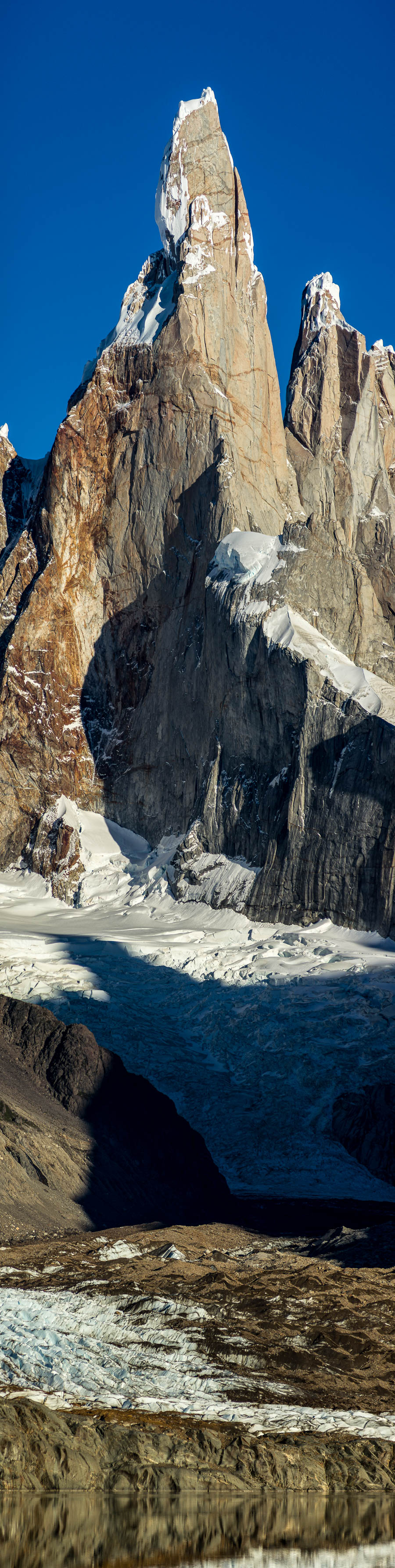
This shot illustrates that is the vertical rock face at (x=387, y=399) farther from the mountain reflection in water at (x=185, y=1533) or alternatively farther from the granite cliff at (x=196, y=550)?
the mountain reflection in water at (x=185, y=1533)

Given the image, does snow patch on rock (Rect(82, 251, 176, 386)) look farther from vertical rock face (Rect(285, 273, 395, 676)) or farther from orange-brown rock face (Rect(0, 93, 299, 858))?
vertical rock face (Rect(285, 273, 395, 676))

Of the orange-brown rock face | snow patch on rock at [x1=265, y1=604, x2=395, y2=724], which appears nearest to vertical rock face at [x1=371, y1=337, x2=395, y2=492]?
the orange-brown rock face

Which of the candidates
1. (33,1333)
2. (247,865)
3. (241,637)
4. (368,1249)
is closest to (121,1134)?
(368,1249)

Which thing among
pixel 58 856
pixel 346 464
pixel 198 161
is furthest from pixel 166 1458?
pixel 198 161

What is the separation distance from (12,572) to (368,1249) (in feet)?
311

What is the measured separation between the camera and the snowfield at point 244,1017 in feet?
167

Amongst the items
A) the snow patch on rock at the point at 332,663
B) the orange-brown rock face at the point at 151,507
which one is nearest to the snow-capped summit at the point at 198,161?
the orange-brown rock face at the point at 151,507

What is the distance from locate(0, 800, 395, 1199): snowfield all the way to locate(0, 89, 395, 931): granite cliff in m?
12.5

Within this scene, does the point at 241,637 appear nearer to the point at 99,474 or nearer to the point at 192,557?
the point at 192,557

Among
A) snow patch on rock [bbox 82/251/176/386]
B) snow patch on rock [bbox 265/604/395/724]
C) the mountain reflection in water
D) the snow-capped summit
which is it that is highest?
the snow-capped summit

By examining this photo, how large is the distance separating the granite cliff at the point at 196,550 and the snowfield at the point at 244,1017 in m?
12.5

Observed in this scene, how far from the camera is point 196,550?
10006 cm

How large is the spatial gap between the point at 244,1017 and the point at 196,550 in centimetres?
5023

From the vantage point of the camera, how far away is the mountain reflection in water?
7.95 metres
